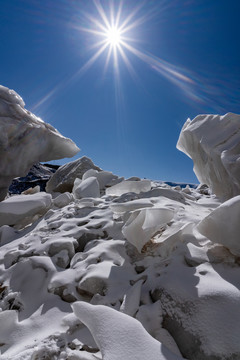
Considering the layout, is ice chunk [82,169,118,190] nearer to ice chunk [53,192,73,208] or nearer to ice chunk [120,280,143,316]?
ice chunk [53,192,73,208]

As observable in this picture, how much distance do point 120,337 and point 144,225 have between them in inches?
32.4

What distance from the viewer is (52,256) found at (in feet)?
5.78

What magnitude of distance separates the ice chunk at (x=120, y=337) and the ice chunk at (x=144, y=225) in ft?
2.08

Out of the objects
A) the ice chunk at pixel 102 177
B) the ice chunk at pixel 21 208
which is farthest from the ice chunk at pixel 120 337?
the ice chunk at pixel 102 177

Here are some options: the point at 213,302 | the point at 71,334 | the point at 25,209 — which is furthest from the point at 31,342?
the point at 25,209

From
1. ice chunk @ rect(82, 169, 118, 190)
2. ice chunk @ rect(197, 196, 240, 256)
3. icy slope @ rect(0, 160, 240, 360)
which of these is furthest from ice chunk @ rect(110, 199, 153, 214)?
ice chunk @ rect(82, 169, 118, 190)

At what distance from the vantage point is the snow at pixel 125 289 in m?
0.90

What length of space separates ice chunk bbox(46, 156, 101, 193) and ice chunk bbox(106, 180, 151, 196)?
6.37 ft

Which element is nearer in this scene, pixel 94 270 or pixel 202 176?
pixel 94 270

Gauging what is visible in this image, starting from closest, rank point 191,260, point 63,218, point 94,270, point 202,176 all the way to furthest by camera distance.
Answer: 1. point 191,260
2. point 94,270
3. point 63,218
4. point 202,176

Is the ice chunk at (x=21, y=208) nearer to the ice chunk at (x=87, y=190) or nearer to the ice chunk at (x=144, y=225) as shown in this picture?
the ice chunk at (x=87, y=190)

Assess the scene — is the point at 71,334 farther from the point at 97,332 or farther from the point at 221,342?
the point at 221,342

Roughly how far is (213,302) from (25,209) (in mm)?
2634

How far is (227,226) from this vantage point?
4.25 ft
